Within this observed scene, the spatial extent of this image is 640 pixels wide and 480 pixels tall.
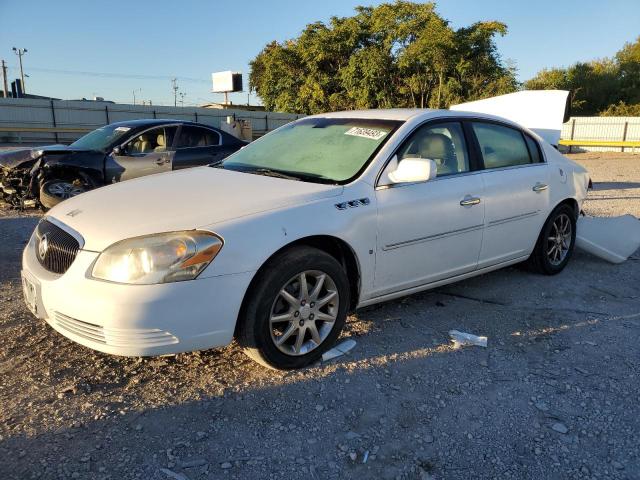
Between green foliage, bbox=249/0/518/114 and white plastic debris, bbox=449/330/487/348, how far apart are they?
3226 centimetres

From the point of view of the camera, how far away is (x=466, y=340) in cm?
367

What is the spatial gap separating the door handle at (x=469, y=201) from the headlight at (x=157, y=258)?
6.76 feet

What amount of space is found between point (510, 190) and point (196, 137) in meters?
5.98

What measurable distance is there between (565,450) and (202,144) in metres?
7.67

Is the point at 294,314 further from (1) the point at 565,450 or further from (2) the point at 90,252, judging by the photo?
(1) the point at 565,450

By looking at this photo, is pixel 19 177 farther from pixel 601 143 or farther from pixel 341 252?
pixel 601 143

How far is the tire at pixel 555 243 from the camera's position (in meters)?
5.01

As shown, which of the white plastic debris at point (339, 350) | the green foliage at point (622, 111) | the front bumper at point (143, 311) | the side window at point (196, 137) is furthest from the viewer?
the green foliage at point (622, 111)

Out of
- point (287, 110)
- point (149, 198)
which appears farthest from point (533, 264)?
point (287, 110)

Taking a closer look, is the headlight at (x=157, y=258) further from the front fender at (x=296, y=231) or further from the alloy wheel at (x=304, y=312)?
the alloy wheel at (x=304, y=312)

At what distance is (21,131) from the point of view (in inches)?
1024

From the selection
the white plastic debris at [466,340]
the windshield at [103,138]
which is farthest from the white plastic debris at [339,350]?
the windshield at [103,138]

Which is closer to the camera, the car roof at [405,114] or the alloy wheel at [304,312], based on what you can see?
the alloy wheel at [304,312]

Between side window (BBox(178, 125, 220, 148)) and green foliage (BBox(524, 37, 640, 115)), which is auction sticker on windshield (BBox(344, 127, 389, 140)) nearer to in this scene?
side window (BBox(178, 125, 220, 148))
